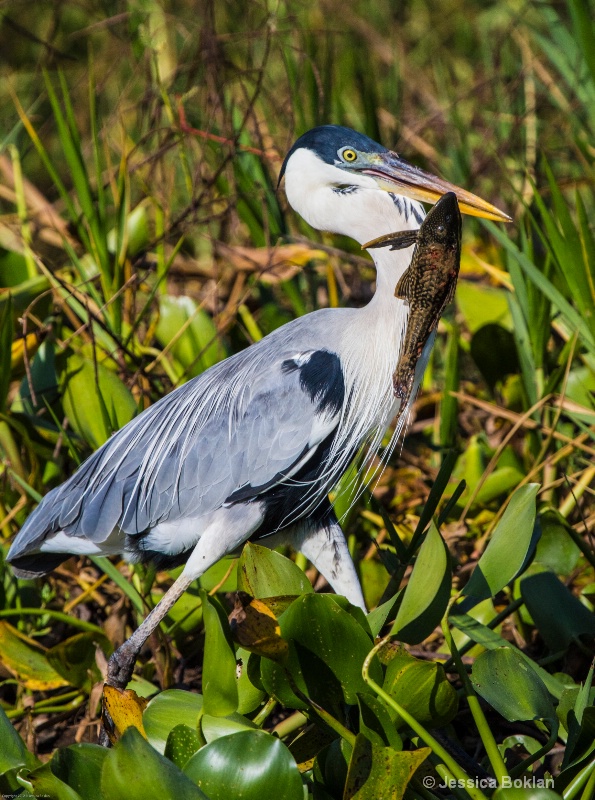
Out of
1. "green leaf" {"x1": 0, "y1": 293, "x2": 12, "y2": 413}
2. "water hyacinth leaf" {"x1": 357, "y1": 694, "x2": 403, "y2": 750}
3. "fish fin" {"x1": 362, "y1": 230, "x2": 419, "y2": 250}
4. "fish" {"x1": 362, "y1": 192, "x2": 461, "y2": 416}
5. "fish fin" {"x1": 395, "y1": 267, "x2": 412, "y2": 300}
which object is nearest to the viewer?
"water hyacinth leaf" {"x1": 357, "y1": 694, "x2": 403, "y2": 750}

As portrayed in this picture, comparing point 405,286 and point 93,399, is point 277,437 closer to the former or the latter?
point 405,286

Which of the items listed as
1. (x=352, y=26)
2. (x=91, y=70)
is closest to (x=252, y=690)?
(x=91, y=70)

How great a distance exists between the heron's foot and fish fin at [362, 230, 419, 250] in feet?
3.80

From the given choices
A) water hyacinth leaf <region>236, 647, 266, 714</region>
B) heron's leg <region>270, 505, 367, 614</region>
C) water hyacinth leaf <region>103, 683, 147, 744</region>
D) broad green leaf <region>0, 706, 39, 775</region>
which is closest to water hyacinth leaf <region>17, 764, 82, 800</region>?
broad green leaf <region>0, 706, 39, 775</region>

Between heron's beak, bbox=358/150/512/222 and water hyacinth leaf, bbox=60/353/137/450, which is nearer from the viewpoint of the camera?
heron's beak, bbox=358/150/512/222

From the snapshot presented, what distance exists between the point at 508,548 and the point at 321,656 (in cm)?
45

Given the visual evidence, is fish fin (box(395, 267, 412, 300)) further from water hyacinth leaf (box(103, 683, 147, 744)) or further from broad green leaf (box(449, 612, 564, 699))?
water hyacinth leaf (box(103, 683, 147, 744))

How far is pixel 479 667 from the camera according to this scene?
1.83 m

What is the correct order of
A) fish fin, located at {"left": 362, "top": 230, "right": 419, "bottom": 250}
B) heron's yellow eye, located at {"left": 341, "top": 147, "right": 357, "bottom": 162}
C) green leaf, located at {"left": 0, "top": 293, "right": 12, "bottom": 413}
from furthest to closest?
1. green leaf, located at {"left": 0, "top": 293, "right": 12, "bottom": 413}
2. heron's yellow eye, located at {"left": 341, "top": 147, "right": 357, "bottom": 162}
3. fish fin, located at {"left": 362, "top": 230, "right": 419, "bottom": 250}

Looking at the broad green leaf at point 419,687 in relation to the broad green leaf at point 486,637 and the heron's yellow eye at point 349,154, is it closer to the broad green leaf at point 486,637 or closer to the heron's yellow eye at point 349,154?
the broad green leaf at point 486,637

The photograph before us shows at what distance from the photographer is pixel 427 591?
68.9 inches

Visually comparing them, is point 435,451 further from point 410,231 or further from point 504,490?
point 410,231

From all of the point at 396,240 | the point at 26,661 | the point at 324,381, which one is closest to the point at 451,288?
the point at 396,240

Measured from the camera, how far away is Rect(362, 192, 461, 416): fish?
1.94 metres
